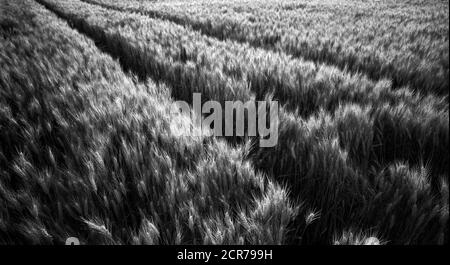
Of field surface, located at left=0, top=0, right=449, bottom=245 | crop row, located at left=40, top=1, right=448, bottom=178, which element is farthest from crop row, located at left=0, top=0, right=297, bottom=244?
crop row, located at left=40, top=1, right=448, bottom=178

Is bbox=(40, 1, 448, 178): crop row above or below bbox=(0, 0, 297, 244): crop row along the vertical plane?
above

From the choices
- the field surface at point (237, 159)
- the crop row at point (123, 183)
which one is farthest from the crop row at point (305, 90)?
the crop row at point (123, 183)

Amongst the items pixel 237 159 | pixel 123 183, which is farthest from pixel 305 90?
pixel 123 183

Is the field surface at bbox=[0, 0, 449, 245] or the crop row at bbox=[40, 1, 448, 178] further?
the crop row at bbox=[40, 1, 448, 178]

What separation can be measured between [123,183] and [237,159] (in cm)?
37

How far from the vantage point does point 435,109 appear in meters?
1.01

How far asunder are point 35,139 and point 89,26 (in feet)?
16.8

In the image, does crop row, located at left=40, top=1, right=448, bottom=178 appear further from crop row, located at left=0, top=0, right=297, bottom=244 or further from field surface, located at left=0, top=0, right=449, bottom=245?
crop row, located at left=0, top=0, right=297, bottom=244

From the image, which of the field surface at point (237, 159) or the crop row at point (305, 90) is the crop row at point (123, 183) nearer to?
the field surface at point (237, 159)

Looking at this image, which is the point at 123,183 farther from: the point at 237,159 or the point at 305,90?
the point at 305,90

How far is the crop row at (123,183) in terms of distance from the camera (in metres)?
0.63

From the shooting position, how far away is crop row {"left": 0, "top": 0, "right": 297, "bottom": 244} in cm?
63

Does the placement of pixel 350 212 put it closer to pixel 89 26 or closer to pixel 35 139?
pixel 35 139

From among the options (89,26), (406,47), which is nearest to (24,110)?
A: (406,47)
